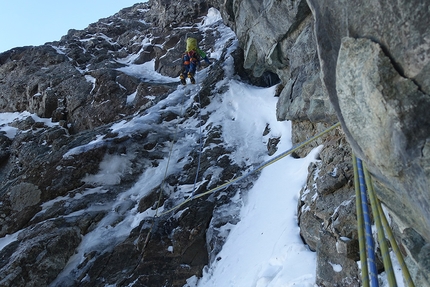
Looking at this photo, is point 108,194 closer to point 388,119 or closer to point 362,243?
point 362,243

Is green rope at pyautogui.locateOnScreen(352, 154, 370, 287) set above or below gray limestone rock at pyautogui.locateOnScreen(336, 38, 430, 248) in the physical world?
below

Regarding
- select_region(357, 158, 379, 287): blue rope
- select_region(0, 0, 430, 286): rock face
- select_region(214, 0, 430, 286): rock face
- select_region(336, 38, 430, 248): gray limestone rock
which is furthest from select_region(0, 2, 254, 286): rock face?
select_region(336, 38, 430, 248): gray limestone rock

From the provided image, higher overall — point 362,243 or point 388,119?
point 388,119

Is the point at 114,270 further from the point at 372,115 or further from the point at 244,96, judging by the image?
the point at 244,96

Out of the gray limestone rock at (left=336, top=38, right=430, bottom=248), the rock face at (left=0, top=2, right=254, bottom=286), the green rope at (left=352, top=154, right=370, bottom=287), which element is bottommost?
the rock face at (left=0, top=2, right=254, bottom=286)

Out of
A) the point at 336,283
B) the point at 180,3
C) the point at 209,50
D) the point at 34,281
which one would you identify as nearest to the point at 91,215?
the point at 34,281

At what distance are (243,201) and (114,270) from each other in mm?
3204

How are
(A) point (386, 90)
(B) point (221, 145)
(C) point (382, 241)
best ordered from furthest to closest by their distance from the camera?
(B) point (221, 145) < (C) point (382, 241) < (A) point (386, 90)

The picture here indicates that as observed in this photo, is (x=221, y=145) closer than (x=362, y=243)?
No

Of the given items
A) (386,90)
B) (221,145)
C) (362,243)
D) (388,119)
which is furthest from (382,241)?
(221,145)

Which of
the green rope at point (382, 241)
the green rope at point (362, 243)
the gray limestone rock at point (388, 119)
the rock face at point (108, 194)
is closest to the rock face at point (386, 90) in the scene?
the gray limestone rock at point (388, 119)

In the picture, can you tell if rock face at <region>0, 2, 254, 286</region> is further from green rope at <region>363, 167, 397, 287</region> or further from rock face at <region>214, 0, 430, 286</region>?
green rope at <region>363, 167, 397, 287</region>

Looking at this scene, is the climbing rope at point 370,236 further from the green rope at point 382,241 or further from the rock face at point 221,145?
the rock face at point 221,145

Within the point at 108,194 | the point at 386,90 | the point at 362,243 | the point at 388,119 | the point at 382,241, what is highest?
the point at 386,90
